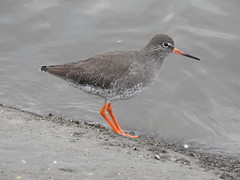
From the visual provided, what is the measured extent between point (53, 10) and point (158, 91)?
4.21m

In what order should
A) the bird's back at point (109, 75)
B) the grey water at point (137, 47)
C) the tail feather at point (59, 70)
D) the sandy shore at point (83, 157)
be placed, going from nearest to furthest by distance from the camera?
1. the sandy shore at point (83, 157)
2. the bird's back at point (109, 75)
3. the tail feather at point (59, 70)
4. the grey water at point (137, 47)

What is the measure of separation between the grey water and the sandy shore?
2.01m

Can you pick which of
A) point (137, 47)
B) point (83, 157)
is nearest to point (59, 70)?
point (83, 157)

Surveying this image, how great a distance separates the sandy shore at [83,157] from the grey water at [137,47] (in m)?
2.01

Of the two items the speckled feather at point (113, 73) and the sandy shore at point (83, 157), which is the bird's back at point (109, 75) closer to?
the speckled feather at point (113, 73)

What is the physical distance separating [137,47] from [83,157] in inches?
240

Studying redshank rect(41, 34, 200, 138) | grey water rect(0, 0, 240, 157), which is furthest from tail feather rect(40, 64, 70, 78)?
grey water rect(0, 0, 240, 157)

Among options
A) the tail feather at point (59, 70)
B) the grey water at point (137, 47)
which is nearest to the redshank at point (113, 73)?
the tail feather at point (59, 70)

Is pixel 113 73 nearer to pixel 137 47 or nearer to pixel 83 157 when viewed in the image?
pixel 83 157

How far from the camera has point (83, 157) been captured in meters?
4.93

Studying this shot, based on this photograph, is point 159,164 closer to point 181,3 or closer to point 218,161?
point 218,161

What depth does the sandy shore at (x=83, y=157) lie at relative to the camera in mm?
4438

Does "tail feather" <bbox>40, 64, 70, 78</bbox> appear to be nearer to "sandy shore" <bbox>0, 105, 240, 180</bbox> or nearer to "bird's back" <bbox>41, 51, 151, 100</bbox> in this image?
"bird's back" <bbox>41, 51, 151, 100</bbox>

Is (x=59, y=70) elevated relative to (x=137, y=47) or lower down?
lower down
